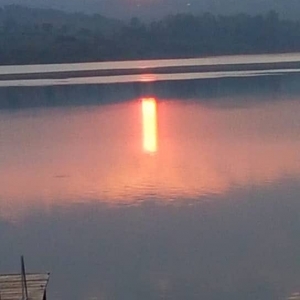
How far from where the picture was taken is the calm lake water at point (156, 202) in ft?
19.0

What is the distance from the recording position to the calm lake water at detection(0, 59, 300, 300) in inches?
228

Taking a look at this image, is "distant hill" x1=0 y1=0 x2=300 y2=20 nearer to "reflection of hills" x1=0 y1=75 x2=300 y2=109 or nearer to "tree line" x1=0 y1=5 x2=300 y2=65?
"tree line" x1=0 y1=5 x2=300 y2=65

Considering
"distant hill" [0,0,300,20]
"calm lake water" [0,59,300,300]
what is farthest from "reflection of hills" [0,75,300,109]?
"distant hill" [0,0,300,20]

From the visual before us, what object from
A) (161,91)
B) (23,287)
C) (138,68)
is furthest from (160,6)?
(23,287)

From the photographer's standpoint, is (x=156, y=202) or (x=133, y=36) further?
(x=133, y=36)

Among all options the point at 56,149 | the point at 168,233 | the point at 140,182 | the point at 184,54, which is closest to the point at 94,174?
the point at 140,182

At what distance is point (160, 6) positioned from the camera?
3675cm

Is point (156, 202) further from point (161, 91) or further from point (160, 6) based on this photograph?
point (160, 6)

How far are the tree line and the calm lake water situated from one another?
15.7 metres

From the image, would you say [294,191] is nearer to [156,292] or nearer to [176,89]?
[156,292]

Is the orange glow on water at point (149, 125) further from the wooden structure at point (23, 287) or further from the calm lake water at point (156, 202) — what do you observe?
the wooden structure at point (23, 287)

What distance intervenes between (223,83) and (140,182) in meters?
9.39

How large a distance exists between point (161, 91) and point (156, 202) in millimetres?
9219

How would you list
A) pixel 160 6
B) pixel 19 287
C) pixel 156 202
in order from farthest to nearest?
1. pixel 160 6
2. pixel 156 202
3. pixel 19 287
